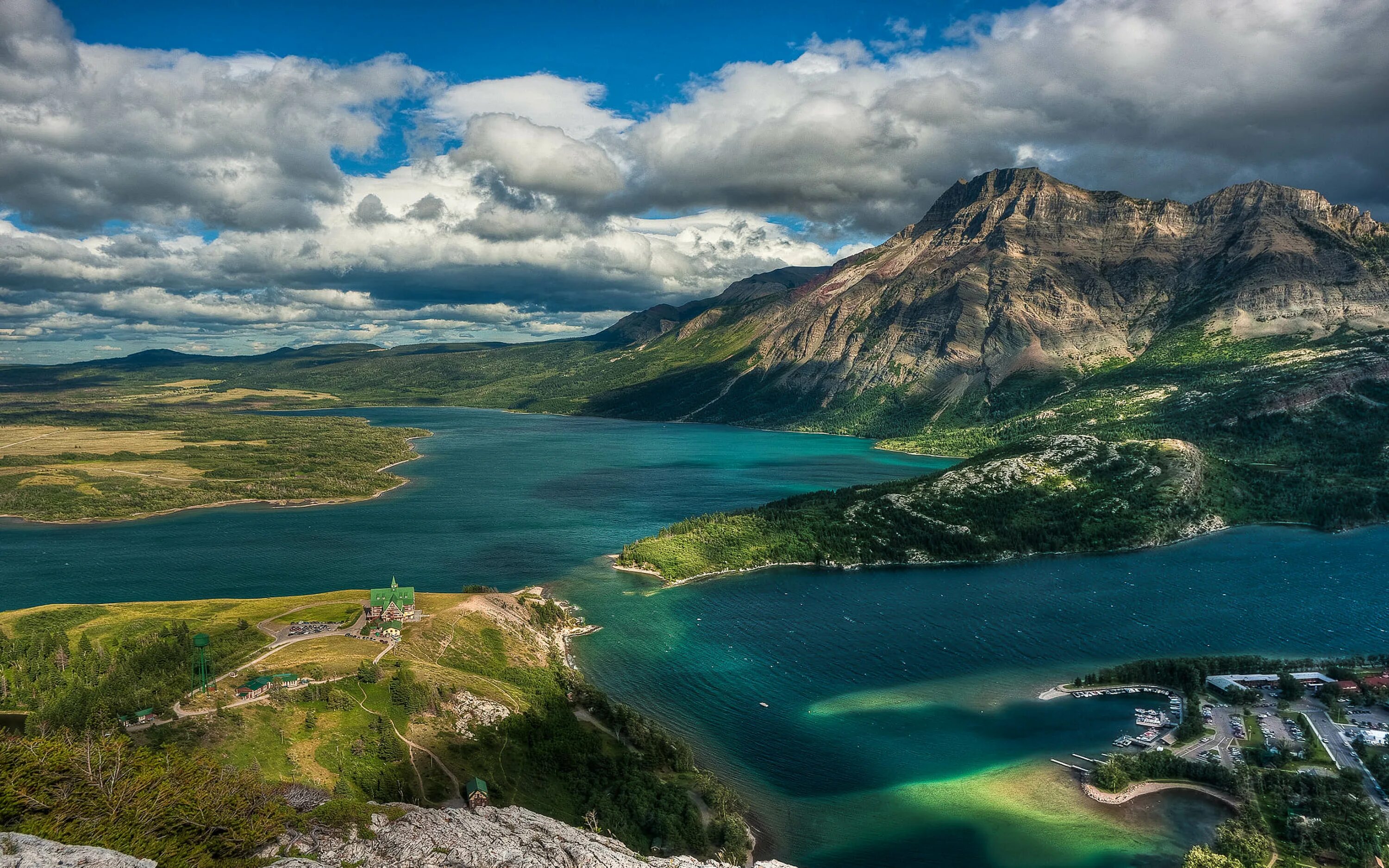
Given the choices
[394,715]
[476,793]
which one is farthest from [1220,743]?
[394,715]

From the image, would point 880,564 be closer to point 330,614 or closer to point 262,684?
point 330,614

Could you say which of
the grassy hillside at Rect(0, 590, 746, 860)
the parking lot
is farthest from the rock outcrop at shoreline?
the parking lot

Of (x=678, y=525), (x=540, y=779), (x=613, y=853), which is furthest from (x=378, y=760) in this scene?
(x=678, y=525)

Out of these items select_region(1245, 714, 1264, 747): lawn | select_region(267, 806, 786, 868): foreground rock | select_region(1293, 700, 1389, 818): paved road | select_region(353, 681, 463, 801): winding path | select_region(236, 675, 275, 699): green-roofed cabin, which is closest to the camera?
select_region(267, 806, 786, 868): foreground rock

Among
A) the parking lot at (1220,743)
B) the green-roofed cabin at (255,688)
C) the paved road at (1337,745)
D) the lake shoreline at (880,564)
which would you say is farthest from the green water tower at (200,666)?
the paved road at (1337,745)

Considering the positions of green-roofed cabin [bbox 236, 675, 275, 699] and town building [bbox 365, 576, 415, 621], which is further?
town building [bbox 365, 576, 415, 621]

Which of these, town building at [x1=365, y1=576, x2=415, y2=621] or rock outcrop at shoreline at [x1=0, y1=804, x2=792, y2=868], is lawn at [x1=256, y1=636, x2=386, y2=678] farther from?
rock outcrop at shoreline at [x1=0, y1=804, x2=792, y2=868]

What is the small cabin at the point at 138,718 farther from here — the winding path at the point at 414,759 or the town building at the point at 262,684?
the winding path at the point at 414,759
